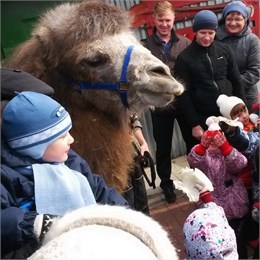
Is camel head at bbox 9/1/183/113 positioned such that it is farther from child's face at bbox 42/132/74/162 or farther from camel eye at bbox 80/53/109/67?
child's face at bbox 42/132/74/162

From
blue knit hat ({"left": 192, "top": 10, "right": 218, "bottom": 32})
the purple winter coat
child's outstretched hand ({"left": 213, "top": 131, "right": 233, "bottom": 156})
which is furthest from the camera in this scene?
blue knit hat ({"left": 192, "top": 10, "right": 218, "bottom": 32})

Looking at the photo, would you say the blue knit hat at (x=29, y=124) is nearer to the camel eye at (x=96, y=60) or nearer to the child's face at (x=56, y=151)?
the child's face at (x=56, y=151)

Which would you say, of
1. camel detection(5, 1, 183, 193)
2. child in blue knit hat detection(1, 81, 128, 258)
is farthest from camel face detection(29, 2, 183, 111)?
child in blue knit hat detection(1, 81, 128, 258)

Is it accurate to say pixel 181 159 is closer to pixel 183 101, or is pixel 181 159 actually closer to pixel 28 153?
pixel 183 101

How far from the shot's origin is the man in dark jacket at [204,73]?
3277mm

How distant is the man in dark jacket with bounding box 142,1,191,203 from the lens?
353 centimetres

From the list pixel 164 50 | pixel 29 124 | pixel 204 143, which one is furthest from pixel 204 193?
pixel 164 50

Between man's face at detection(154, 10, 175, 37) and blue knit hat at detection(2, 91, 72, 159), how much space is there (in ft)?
8.14

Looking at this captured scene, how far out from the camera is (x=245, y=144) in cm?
254

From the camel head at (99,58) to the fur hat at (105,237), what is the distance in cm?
120

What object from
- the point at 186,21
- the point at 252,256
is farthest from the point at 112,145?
the point at 186,21

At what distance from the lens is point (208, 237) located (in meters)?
1.53

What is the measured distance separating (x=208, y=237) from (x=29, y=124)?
79 centimetres

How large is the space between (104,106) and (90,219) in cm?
132
